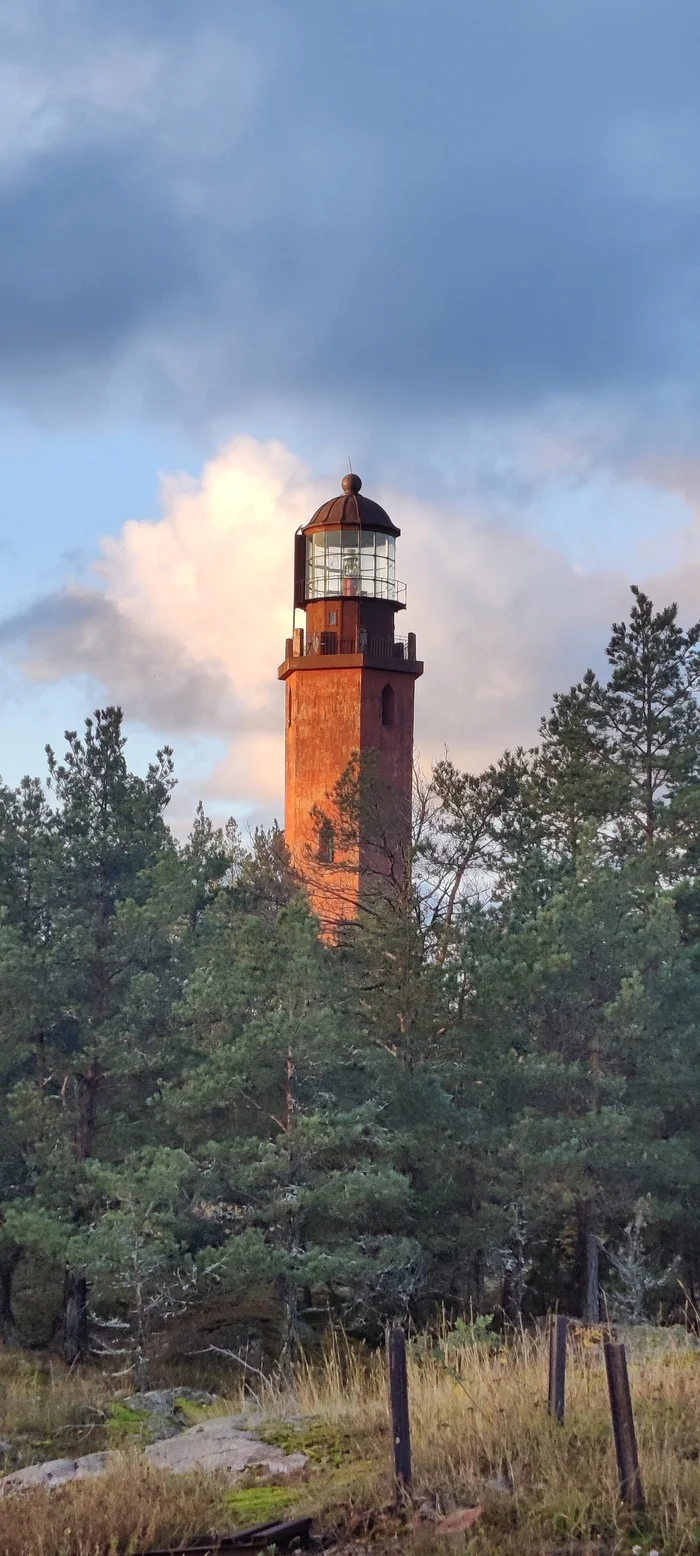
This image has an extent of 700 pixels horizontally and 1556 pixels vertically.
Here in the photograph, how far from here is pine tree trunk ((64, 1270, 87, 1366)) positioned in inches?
835

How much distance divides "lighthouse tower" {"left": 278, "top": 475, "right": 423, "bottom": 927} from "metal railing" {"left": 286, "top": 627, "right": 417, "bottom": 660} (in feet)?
0.08

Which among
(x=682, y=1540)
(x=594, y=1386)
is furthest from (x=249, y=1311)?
(x=682, y=1540)

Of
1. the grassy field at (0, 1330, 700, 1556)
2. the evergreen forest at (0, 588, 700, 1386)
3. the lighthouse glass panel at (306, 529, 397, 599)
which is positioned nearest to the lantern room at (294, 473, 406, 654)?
the lighthouse glass panel at (306, 529, 397, 599)

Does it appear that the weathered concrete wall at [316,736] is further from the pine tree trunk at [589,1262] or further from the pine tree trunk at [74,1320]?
the pine tree trunk at [74,1320]

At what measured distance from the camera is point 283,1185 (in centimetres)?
1973

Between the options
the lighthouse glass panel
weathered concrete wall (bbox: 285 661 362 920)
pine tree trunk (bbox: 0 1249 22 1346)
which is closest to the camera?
pine tree trunk (bbox: 0 1249 22 1346)

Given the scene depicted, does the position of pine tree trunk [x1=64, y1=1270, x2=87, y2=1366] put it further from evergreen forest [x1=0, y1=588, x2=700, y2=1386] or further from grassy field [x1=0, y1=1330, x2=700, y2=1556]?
grassy field [x1=0, y1=1330, x2=700, y2=1556]

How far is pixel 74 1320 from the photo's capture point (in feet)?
70.6

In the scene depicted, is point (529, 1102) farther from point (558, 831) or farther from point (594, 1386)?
point (594, 1386)

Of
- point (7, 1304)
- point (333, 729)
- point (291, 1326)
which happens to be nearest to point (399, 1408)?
point (291, 1326)

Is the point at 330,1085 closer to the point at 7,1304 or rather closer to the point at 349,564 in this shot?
the point at 7,1304

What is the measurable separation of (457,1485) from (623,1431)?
973mm

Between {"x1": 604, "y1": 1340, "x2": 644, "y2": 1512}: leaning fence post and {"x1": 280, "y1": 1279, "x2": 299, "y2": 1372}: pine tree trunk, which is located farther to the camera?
{"x1": 280, "y1": 1279, "x2": 299, "y2": 1372}: pine tree trunk

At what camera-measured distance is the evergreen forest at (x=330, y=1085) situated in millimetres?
19531
